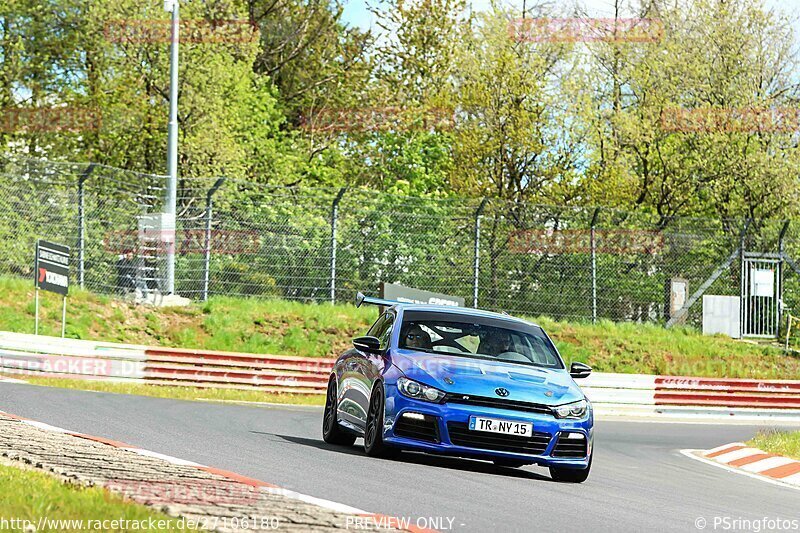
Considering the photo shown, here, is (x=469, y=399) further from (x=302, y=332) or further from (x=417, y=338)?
(x=302, y=332)

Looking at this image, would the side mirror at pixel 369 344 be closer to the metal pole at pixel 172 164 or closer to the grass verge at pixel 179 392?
the grass verge at pixel 179 392

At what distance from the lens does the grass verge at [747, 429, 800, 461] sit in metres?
17.2

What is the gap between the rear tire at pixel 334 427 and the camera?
43.9 feet

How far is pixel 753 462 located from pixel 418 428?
673 cm

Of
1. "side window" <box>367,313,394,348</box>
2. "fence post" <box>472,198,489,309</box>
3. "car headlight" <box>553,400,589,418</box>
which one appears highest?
"fence post" <box>472,198,489,309</box>

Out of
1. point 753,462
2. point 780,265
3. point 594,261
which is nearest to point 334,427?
point 753,462

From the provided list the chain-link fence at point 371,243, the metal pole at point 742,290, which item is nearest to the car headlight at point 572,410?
the chain-link fence at point 371,243

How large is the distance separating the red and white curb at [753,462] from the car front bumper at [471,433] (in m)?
3.81

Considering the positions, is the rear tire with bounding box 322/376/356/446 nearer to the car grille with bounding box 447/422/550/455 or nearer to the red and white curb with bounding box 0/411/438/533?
the car grille with bounding box 447/422/550/455

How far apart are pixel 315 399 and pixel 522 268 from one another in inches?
343

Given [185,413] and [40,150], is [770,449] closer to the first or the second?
[185,413]

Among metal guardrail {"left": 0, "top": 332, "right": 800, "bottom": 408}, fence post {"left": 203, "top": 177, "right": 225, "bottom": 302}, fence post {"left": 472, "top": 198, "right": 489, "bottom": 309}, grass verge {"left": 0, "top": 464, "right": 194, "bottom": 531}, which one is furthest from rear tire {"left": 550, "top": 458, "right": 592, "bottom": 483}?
fence post {"left": 472, "top": 198, "right": 489, "bottom": 309}

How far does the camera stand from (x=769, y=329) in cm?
3391

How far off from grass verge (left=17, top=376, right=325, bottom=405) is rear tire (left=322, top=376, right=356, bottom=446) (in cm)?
795
